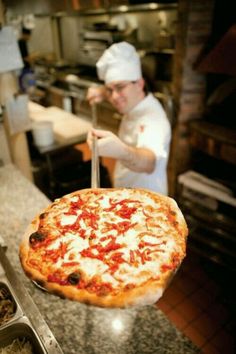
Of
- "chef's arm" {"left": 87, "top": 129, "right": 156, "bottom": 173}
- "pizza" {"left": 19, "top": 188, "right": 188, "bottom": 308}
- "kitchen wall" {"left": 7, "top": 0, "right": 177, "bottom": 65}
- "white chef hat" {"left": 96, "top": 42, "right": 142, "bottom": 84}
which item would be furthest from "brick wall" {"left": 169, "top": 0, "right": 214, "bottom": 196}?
"pizza" {"left": 19, "top": 188, "right": 188, "bottom": 308}

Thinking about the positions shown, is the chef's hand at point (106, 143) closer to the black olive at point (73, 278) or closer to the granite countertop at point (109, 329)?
the black olive at point (73, 278)

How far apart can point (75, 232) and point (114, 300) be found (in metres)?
0.44

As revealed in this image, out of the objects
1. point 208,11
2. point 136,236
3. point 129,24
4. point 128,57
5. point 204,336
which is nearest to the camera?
point 136,236

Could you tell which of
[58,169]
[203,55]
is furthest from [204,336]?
[203,55]

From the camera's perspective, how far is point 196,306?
10.3ft

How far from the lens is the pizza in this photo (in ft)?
3.96

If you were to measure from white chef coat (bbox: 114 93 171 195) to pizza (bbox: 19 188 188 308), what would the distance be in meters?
0.68

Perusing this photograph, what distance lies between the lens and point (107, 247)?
1.40 metres

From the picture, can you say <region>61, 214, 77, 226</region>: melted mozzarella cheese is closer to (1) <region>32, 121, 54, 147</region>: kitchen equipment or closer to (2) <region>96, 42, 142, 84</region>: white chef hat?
(2) <region>96, 42, 142, 84</region>: white chef hat

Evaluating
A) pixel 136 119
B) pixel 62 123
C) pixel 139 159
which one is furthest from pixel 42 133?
pixel 139 159

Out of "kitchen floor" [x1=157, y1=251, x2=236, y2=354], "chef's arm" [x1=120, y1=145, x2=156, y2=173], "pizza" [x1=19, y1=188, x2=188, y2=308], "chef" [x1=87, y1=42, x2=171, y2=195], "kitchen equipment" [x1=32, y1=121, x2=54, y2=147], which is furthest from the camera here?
"kitchen equipment" [x1=32, y1=121, x2=54, y2=147]

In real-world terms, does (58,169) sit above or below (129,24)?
below

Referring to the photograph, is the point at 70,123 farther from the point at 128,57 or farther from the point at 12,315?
the point at 12,315

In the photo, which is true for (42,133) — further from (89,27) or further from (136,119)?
(89,27)
